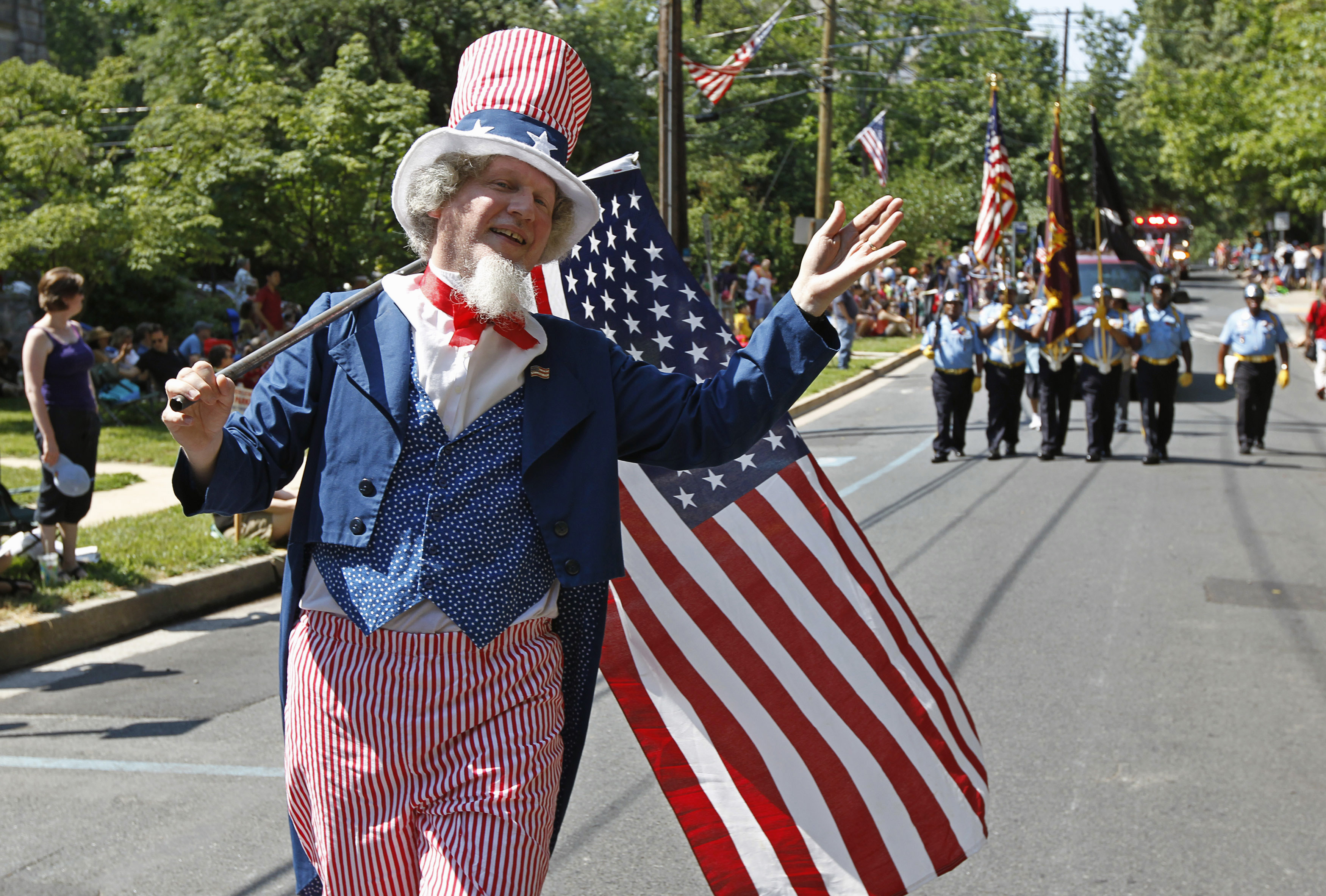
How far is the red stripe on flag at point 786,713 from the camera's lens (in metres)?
2.91

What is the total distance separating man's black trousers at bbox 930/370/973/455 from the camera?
13.5 m

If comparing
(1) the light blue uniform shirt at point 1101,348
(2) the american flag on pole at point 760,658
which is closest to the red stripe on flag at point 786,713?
(2) the american flag on pole at point 760,658

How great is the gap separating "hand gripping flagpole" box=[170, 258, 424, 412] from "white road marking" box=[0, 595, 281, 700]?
419 centimetres

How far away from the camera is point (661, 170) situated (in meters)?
18.1

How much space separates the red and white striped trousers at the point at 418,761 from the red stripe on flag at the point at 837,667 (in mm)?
1006

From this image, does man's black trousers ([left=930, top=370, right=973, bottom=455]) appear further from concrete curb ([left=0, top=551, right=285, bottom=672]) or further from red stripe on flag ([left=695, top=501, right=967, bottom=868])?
red stripe on flag ([left=695, top=501, right=967, bottom=868])

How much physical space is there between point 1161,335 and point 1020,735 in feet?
32.7

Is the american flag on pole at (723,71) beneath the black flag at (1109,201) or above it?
above

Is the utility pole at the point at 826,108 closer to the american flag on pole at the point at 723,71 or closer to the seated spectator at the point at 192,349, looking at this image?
the american flag on pole at the point at 723,71

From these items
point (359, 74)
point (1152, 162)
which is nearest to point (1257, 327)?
point (359, 74)

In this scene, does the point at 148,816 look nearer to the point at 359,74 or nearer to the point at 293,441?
the point at 293,441

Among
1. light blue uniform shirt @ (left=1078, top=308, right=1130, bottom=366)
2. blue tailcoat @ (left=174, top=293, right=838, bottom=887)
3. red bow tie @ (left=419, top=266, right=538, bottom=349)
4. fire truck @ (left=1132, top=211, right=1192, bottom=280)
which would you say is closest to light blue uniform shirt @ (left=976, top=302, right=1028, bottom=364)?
light blue uniform shirt @ (left=1078, top=308, right=1130, bottom=366)

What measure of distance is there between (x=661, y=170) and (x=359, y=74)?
35.6 feet

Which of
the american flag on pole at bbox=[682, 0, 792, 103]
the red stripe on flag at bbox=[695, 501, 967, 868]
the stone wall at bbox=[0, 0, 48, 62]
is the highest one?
the stone wall at bbox=[0, 0, 48, 62]
